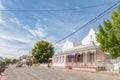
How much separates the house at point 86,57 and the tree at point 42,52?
23238 mm

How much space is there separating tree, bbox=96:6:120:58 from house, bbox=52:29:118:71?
6.94 meters

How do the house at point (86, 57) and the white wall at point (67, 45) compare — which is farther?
the white wall at point (67, 45)

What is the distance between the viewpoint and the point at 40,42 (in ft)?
327

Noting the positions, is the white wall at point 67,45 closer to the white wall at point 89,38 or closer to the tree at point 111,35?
the white wall at point 89,38

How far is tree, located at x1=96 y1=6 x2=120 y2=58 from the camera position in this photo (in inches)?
1216

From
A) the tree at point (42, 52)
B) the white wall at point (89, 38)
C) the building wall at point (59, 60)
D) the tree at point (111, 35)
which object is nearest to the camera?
the tree at point (111, 35)

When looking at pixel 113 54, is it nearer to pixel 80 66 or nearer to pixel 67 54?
pixel 80 66

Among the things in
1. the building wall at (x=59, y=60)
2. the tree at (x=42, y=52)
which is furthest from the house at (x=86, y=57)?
the tree at (x=42, y=52)

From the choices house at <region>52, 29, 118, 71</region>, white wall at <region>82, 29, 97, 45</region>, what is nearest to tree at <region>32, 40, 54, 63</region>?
house at <region>52, 29, 118, 71</region>

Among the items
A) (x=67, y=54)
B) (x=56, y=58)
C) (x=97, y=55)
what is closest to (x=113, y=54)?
(x=97, y=55)

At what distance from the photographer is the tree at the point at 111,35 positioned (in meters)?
30.9

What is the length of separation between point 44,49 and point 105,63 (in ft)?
196

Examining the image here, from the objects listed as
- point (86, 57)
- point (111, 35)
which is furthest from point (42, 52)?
point (111, 35)

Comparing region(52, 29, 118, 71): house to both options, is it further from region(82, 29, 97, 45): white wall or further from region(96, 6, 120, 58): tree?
region(96, 6, 120, 58): tree
